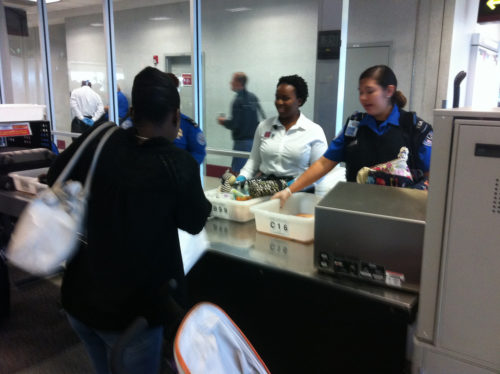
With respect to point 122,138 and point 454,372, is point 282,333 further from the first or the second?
point 122,138

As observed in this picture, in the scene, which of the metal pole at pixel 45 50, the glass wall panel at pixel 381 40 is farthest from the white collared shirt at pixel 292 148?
the metal pole at pixel 45 50

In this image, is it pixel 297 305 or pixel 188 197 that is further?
pixel 297 305

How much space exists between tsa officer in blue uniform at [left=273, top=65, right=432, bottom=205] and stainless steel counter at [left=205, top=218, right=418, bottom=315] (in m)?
0.24

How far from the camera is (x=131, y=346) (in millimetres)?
1207

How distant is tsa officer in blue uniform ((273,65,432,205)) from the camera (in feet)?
5.54

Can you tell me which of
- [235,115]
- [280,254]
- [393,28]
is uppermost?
[393,28]

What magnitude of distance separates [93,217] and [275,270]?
62cm

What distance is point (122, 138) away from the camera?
117 centimetres

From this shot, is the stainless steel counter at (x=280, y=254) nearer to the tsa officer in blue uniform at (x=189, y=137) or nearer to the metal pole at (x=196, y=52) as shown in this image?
the tsa officer in blue uniform at (x=189, y=137)

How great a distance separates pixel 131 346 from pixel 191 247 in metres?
0.44

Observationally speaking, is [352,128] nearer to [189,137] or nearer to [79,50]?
[189,137]

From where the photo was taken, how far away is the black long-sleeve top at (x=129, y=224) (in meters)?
1.12

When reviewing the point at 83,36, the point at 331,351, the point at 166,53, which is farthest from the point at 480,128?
the point at 83,36

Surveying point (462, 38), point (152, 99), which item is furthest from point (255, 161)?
point (462, 38)
